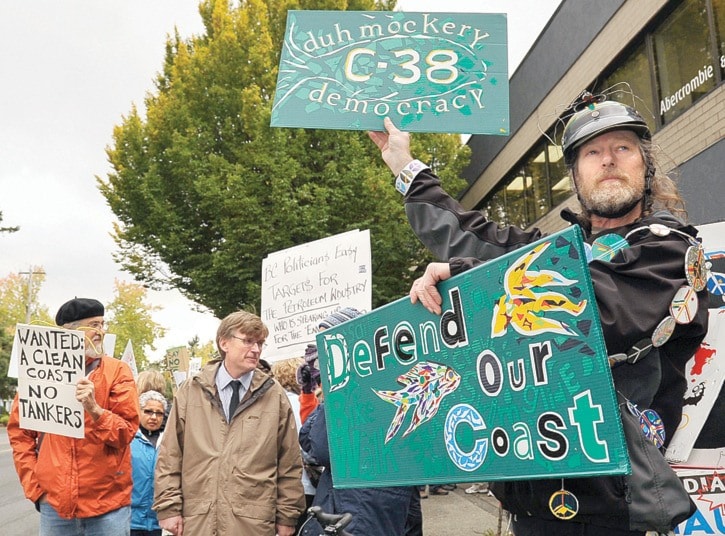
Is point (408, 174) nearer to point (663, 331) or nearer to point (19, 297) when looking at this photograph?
point (663, 331)

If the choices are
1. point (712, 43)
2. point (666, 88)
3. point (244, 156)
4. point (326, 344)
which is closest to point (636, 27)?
point (666, 88)

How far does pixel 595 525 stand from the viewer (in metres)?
1.69

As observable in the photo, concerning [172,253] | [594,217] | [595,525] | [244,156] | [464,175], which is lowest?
[595,525]

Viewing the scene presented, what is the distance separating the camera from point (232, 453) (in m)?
3.77

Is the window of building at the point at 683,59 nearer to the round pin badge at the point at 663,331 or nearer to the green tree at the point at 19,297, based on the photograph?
the round pin badge at the point at 663,331

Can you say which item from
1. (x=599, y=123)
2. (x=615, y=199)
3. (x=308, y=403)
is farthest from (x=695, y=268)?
(x=308, y=403)

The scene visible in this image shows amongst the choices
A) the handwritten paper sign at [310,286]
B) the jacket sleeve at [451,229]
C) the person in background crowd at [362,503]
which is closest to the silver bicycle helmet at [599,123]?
the jacket sleeve at [451,229]

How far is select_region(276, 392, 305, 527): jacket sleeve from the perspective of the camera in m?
3.89

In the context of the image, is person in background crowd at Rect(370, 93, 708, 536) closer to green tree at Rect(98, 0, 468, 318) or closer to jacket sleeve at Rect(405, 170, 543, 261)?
jacket sleeve at Rect(405, 170, 543, 261)

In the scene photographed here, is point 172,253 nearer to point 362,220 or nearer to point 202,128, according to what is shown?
point 202,128

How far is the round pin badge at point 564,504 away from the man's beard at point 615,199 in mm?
855

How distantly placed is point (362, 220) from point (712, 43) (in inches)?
301

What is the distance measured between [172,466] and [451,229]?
2461 millimetres

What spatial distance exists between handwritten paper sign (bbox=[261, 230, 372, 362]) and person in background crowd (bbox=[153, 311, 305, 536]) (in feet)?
7.81
